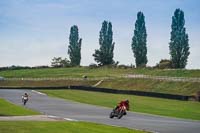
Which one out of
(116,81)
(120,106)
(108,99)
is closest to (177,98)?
(108,99)

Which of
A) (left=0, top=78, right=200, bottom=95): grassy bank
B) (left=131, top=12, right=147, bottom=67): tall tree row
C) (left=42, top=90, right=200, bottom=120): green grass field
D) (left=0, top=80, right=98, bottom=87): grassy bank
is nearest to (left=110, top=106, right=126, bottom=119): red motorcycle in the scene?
(left=42, top=90, right=200, bottom=120): green grass field

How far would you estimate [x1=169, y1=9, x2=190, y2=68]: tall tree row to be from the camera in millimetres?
112306

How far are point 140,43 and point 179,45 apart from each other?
52.4ft

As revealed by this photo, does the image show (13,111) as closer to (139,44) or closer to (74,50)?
(139,44)

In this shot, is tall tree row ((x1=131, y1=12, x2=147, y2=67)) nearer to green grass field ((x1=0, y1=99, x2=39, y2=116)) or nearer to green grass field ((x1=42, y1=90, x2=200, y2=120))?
green grass field ((x1=42, y1=90, x2=200, y2=120))

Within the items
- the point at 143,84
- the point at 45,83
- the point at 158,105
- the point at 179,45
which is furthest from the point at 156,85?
the point at 179,45

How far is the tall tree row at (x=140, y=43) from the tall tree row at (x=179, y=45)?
1072 cm

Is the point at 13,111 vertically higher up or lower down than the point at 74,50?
lower down

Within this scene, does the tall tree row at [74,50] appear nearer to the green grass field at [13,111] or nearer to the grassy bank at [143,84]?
the grassy bank at [143,84]

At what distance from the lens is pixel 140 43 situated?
127125 millimetres

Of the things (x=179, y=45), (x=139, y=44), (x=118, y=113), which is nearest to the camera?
(x=118, y=113)

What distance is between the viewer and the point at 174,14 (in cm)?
12088

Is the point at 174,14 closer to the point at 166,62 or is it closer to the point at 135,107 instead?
the point at 166,62

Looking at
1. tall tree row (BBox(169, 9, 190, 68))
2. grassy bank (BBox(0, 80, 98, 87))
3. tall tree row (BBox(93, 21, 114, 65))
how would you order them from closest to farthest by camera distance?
grassy bank (BBox(0, 80, 98, 87)) → tall tree row (BBox(169, 9, 190, 68)) → tall tree row (BBox(93, 21, 114, 65))
